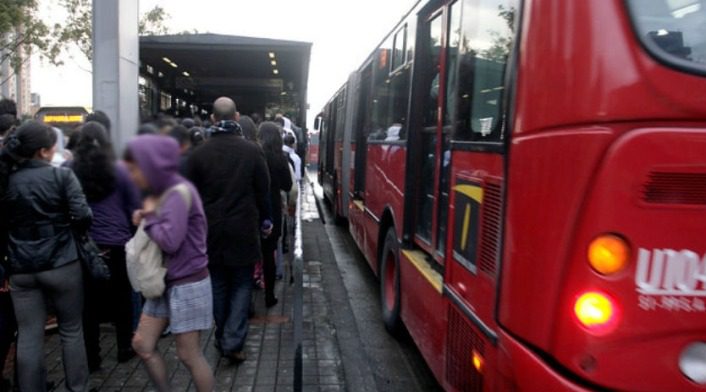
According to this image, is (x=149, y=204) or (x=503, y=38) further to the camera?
(x=503, y=38)

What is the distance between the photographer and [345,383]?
5.13m

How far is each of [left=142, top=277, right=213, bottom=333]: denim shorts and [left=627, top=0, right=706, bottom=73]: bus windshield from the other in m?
2.39

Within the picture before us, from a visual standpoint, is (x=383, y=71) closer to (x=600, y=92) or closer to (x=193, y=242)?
(x=193, y=242)

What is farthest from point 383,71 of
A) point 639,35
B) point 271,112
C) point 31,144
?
point 271,112

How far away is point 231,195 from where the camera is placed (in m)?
3.18

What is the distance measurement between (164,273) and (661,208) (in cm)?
225

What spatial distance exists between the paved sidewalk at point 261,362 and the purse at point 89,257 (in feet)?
3.66

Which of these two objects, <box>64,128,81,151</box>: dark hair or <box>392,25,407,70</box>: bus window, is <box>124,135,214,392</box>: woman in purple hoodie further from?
<box>392,25,407,70</box>: bus window

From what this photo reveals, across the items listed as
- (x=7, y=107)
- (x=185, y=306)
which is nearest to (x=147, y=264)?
(x=185, y=306)

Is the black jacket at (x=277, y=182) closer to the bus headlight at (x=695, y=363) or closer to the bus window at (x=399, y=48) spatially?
the bus window at (x=399, y=48)

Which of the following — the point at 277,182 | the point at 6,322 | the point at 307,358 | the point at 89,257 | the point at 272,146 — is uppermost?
the point at 272,146

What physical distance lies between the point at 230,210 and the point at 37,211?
1.22 metres

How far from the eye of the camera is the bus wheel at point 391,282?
240 inches

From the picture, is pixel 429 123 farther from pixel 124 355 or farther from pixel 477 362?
pixel 124 355
